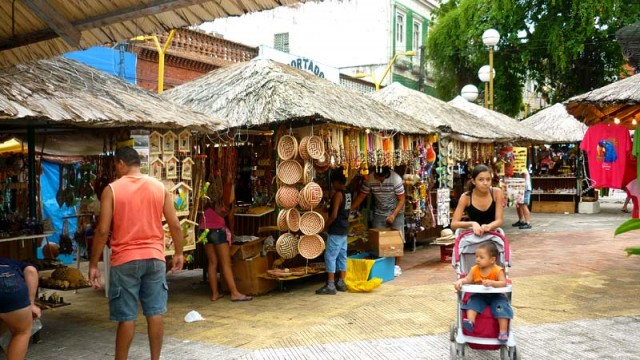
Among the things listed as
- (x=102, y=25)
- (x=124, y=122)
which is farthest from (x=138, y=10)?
(x=124, y=122)

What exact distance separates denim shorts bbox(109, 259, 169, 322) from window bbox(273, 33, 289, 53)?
23.9m

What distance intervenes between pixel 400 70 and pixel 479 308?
26.1 m

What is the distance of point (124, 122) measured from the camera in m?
6.27

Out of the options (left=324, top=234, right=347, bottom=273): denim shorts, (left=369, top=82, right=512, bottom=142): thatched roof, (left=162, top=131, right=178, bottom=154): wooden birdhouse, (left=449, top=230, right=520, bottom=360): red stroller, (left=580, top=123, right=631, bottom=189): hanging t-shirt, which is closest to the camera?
(left=449, top=230, right=520, bottom=360): red stroller

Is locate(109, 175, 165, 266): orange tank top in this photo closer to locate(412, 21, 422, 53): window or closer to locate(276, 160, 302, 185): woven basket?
locate(276, 160, 302, 185): woven basket

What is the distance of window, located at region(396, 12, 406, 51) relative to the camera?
29359 mm

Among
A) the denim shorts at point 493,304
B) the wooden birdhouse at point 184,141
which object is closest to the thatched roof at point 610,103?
the denim shorts at point 493,304

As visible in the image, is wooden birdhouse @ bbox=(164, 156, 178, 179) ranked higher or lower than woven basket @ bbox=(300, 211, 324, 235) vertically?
higher

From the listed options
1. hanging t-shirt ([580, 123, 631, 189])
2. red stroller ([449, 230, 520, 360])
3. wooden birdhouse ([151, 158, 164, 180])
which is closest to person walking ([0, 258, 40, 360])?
wooden birdhouse ([151, 158, 164, 180])

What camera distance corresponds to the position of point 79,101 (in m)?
6.19

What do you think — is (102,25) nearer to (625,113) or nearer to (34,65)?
(34,65)

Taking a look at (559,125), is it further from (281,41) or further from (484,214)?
(484,214)

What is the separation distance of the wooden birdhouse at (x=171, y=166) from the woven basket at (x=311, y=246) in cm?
190

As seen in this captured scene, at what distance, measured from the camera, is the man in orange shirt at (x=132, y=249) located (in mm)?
4758
